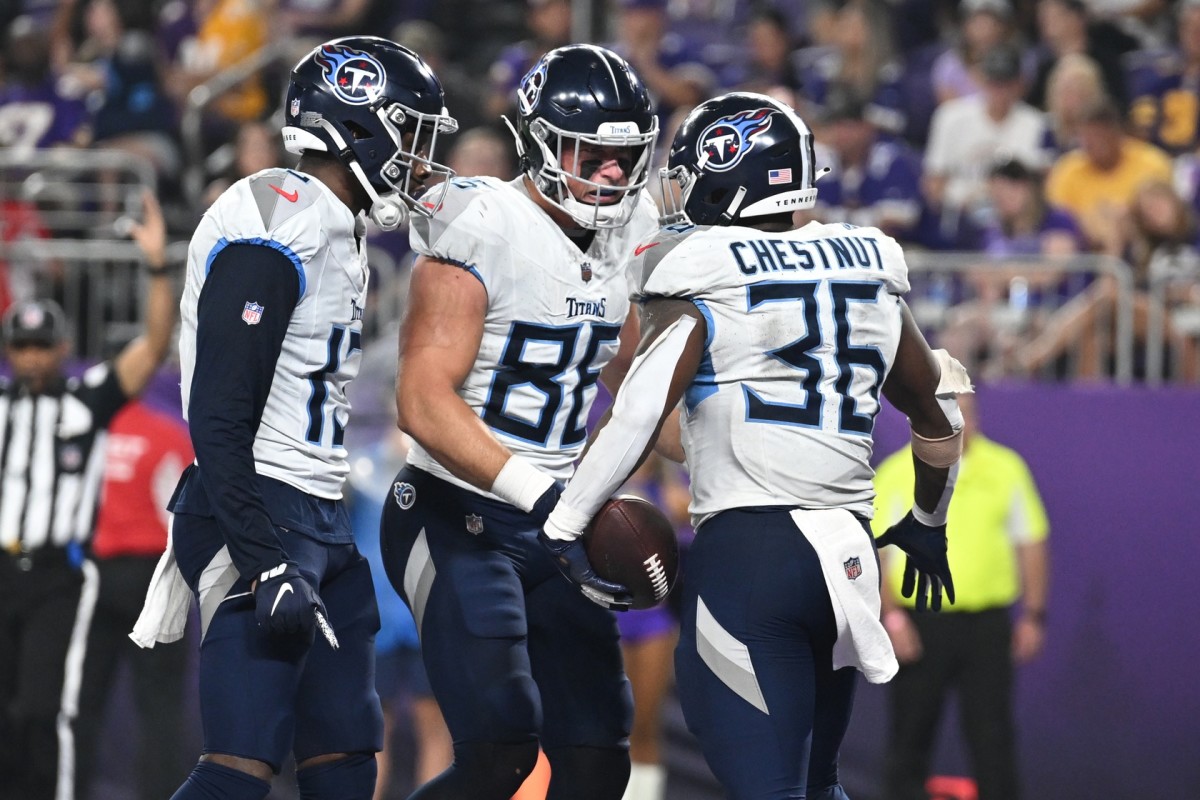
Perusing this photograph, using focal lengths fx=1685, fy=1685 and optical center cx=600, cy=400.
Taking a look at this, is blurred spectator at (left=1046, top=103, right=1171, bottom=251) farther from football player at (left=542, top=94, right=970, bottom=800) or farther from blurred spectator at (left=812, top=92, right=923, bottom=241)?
football player at (left=542, top=94, right=970, bottom=800)

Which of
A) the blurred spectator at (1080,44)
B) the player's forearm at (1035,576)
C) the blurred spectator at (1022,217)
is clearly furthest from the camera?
the blurred spectator at (1080,44)

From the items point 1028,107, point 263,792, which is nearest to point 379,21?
point 1028,107

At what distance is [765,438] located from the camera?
3.70 meters

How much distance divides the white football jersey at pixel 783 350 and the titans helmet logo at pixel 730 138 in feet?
0.52

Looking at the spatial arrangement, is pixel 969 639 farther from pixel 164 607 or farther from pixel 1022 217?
pixel 164 607

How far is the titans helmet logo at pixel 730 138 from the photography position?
149 inches

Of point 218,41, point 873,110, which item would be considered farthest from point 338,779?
point 218,41

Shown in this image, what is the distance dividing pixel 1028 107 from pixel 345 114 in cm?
658

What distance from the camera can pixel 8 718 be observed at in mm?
7414

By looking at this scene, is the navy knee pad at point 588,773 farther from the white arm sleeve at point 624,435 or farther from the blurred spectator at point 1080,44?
the blurred spectator at point 1080,44

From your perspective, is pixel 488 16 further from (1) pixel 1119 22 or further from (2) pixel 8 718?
(2) pixel 8 718

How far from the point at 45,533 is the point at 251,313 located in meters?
4.21

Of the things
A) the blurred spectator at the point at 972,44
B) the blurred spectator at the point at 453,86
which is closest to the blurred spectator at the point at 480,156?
the blurred spectator at the point at 453,86

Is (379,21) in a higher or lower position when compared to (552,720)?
higher
